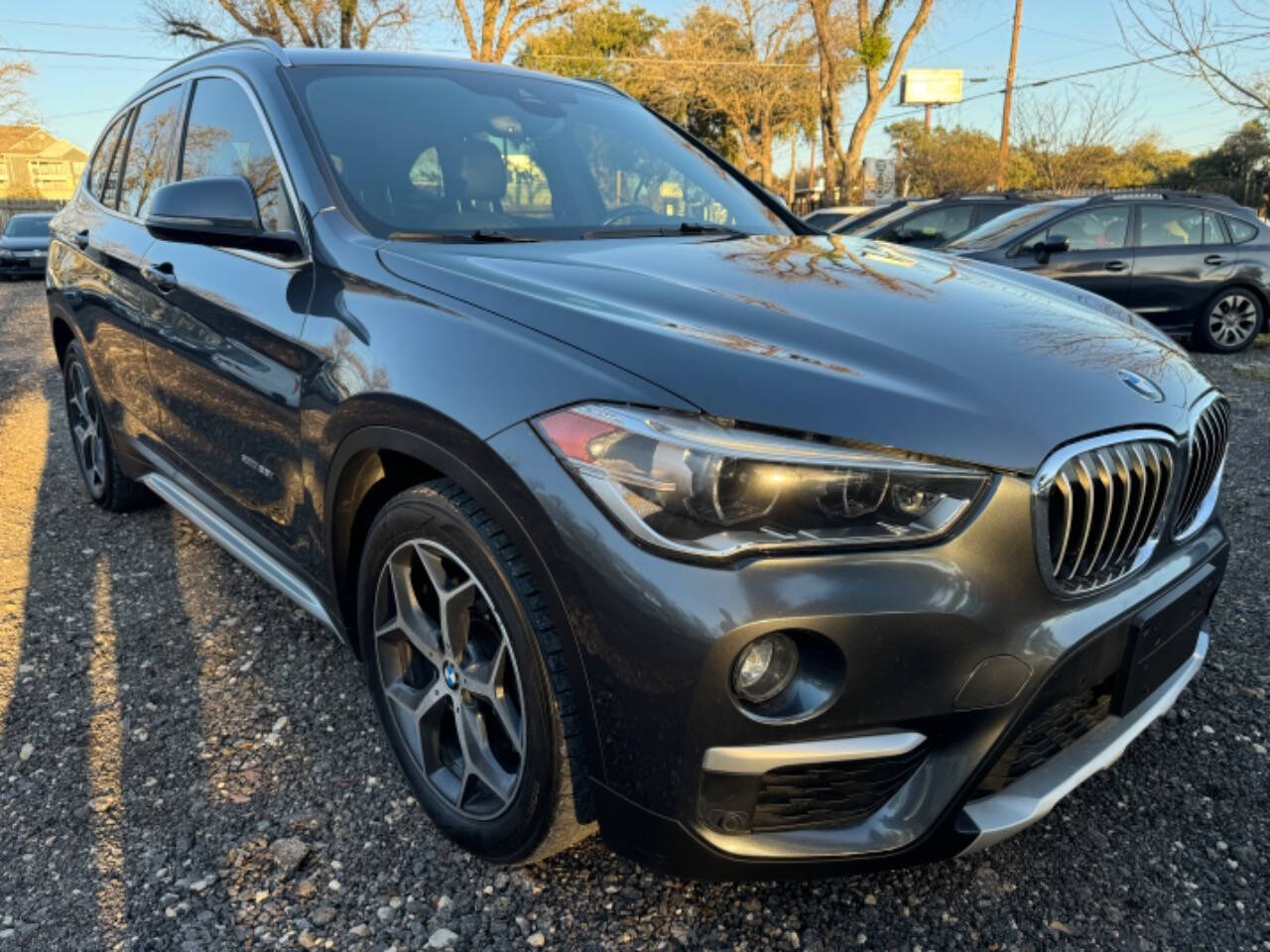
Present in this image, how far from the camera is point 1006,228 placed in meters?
8.94

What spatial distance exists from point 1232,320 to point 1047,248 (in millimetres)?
2184

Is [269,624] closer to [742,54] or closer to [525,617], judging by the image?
[525,617]

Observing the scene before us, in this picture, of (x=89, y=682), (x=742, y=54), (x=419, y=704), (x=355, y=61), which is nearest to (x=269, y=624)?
(x=89, y=682)

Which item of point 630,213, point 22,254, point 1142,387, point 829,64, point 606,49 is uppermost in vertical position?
point 606,49

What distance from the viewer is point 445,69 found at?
117 inches

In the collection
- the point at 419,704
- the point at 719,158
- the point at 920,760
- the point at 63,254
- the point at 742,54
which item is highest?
the point at 742,54

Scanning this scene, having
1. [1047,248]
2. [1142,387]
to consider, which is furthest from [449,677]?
[1047,248]

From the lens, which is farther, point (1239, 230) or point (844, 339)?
point (1239, 230)

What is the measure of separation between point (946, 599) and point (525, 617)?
0.71m

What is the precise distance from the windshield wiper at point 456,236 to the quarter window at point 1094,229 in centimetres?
784

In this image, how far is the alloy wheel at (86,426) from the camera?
13.7 ft

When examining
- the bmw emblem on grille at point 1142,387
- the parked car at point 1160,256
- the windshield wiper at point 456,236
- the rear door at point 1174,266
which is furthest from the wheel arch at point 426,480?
the rear door at point 1174,266

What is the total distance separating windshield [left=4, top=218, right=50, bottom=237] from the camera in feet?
61.0

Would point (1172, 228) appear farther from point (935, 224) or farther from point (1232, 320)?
point (935, 224)
